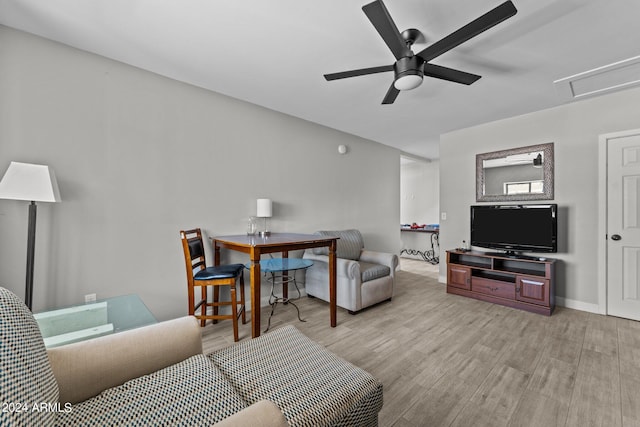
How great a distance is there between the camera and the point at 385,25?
61.2 inches

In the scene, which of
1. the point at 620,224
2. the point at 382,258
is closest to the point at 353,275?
the point at 382,258

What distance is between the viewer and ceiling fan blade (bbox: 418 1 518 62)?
4.45 feet

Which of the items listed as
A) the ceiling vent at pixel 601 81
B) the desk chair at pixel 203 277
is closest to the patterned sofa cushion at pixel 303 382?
the desk chair at pixel 203 277

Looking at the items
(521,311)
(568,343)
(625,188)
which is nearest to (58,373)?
(568,343)

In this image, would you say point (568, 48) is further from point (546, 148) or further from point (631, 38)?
point (546, 148)

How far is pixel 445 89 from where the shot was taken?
111 inches

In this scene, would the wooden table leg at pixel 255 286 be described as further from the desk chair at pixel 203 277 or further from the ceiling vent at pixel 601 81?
the ceiling vent at pixel 601 81

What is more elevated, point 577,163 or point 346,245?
point 577,163

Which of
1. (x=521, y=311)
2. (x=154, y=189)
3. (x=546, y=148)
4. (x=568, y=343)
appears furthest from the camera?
(x=546, y=148)

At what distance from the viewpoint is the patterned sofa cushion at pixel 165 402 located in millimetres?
777

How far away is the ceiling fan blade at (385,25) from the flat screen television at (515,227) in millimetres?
2688

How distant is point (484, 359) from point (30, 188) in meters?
3.55

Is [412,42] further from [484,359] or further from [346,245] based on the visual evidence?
[484,359]

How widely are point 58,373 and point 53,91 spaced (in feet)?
7.52
